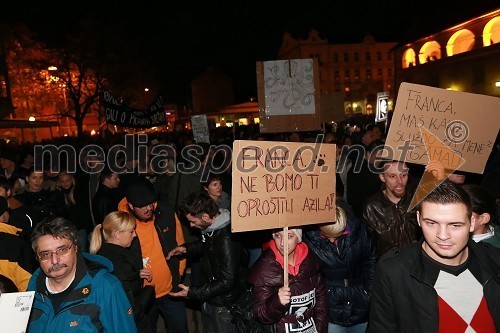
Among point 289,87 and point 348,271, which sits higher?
point 289,87

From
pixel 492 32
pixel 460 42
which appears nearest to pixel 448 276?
pixel 492 32

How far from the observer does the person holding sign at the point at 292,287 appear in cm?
308

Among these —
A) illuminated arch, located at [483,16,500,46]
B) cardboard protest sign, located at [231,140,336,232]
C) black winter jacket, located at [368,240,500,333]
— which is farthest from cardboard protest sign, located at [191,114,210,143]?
illuminated arch, located at [483,16,500,46]

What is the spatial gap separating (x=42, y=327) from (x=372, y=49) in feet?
309

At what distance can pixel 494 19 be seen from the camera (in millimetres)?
30047

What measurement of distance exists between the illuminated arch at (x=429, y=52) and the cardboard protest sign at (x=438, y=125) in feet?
123

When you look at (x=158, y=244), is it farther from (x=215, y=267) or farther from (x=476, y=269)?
(x=476, y=269)

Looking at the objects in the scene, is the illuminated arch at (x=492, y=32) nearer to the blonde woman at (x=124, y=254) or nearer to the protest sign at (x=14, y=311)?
the blonde woman at (x=124, y=254)

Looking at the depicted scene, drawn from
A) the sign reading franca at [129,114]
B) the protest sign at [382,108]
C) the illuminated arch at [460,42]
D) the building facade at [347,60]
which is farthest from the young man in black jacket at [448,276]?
the building facade at [347,60]

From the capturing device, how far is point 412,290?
239 cm

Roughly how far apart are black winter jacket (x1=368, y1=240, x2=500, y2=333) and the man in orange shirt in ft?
7.61

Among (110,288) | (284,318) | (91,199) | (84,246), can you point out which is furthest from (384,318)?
(91,199)

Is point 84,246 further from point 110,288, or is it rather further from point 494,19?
point 494,19

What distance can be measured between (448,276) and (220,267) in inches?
74.5
